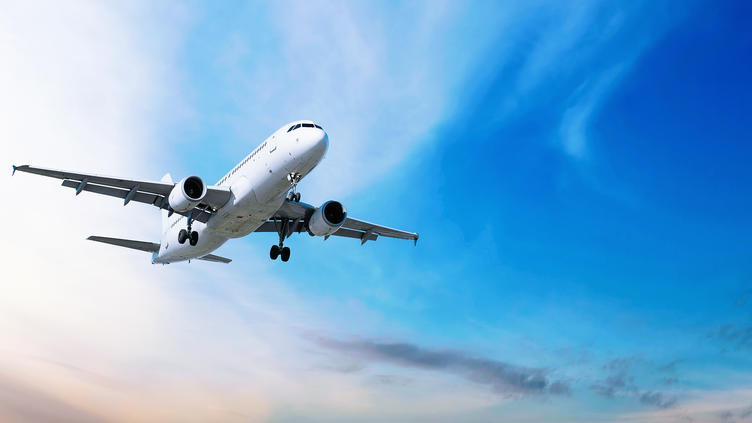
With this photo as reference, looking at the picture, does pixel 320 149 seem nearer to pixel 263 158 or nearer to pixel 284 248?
pixel 263 158

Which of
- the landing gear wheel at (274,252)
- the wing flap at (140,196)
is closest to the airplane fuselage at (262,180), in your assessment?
the wing flap at (140,196)

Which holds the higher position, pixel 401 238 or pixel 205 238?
pixel 401 238

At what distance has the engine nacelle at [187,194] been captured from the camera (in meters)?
30.2

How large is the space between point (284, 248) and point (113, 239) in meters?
12.5

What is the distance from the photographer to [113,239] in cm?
4009

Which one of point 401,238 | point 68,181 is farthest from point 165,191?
point 401,238

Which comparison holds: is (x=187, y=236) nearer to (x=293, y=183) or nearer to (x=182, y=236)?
(x=182, y=236)

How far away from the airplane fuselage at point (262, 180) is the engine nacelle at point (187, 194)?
66.8 inches

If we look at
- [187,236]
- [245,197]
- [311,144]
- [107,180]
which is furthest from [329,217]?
[107,180]

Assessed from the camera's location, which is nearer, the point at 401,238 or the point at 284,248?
the point at 284,248

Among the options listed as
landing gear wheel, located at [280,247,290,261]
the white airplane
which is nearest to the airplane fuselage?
the white airplane

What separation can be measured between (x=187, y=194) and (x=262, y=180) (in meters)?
4.11

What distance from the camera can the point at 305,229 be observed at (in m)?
37.9

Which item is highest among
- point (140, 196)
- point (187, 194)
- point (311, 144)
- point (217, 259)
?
point (217, 259)
